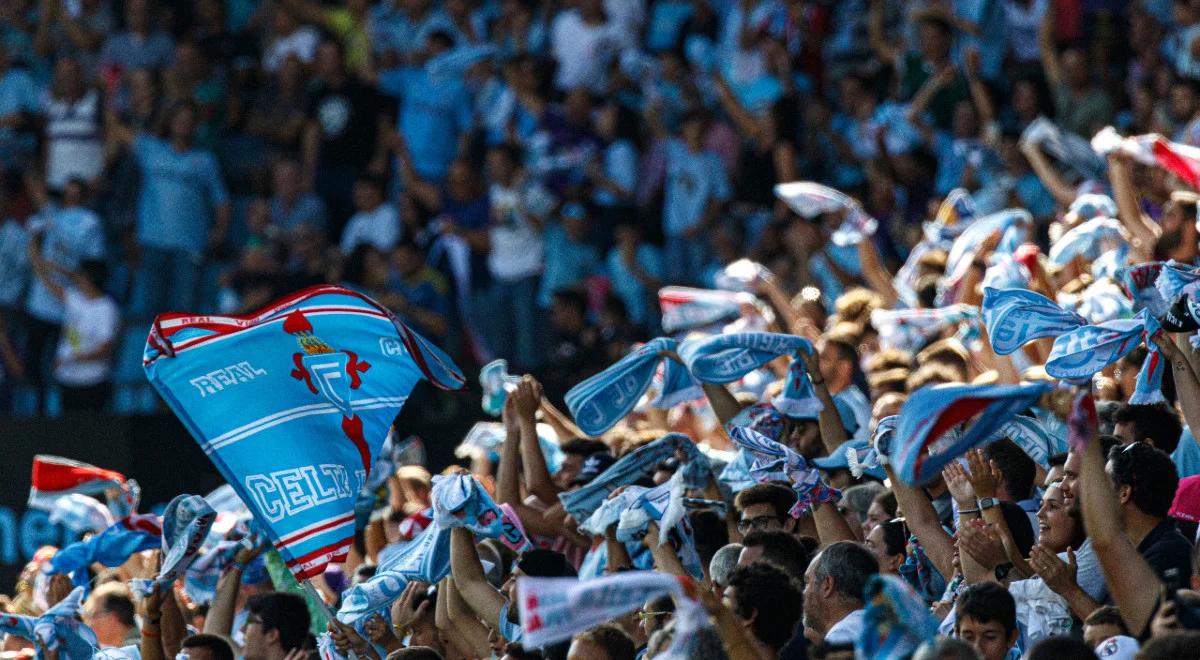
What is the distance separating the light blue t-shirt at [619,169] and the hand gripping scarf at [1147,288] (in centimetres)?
795

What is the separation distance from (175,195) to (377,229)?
59.2 inches

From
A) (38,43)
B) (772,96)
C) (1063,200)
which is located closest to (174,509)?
(1063,200)

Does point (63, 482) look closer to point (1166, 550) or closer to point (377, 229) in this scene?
point (1166, 550)

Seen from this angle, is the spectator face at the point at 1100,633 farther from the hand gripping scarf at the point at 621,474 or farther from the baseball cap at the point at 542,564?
the hand gripping scarf at the point at 621,474

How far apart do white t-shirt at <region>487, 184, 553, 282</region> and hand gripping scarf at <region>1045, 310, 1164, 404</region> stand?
25.2ft

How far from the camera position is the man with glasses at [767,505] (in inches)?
258

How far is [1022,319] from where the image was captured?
21.8 feet

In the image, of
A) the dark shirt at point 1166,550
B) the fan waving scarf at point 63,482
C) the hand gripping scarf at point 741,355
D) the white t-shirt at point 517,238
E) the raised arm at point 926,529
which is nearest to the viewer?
the dark shirt at point 1166,550

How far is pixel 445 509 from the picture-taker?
656 centimetres

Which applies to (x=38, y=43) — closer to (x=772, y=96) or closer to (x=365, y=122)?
(x=365, y=122)

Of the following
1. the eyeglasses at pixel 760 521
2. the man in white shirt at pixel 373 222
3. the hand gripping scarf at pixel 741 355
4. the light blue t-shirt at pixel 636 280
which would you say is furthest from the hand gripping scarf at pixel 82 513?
the man in white shirt at pixel 373 222

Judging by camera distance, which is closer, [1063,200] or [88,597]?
[88,597]

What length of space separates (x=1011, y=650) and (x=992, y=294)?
1739 millimetres

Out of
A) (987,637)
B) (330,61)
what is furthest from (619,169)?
(987,637)
